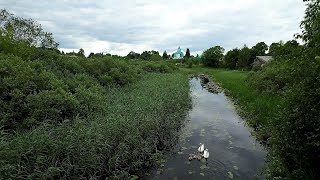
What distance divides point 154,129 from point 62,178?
414 centimetres

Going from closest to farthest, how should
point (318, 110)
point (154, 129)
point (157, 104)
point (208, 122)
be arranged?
point (318, 110)
point (154, 129)
point (157, 104)
point (208, 122)

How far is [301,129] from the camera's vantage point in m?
5.54

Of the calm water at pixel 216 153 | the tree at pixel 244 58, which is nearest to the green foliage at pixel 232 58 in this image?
the tree at pixel 244 58

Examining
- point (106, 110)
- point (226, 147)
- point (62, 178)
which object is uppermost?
point (106, 110)

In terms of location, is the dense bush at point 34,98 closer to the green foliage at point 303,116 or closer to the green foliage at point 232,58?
the green foliage at point 303,116

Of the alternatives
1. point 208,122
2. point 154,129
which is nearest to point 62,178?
point 154,129

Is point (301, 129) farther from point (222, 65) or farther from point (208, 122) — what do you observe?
point (222, 65)

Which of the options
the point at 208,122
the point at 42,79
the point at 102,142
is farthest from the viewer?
the point at 208,122

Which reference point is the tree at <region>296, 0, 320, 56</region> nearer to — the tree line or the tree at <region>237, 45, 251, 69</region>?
the tree line

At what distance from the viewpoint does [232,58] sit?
66.7 m

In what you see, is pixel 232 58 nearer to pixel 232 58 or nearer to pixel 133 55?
pixel 232 58

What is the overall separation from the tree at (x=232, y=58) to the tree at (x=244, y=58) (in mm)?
3725

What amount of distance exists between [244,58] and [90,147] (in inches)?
2281

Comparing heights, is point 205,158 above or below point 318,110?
below
